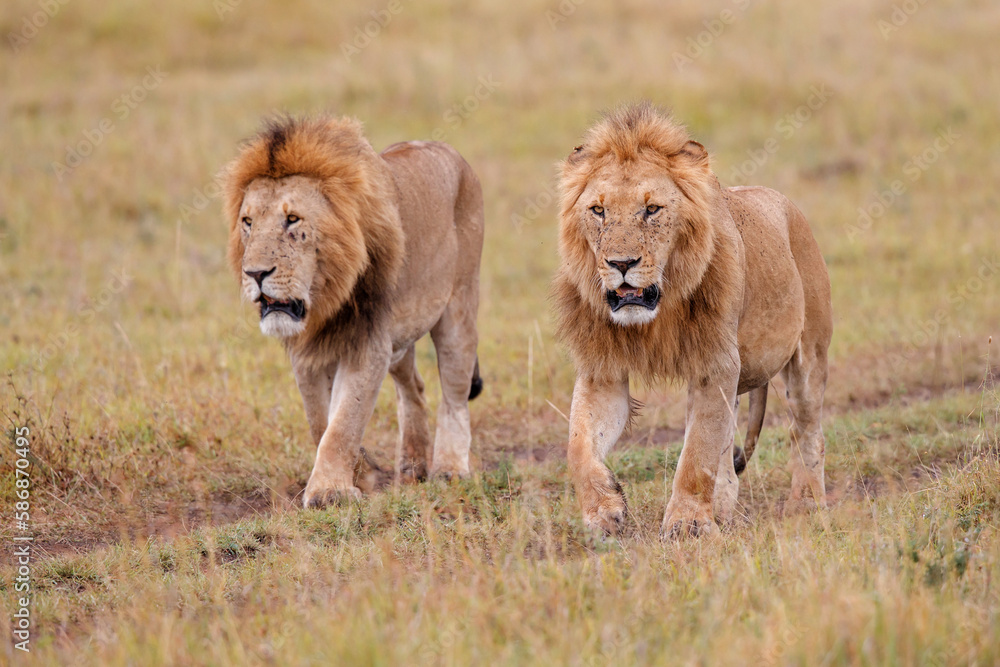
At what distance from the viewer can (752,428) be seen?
5973 mm

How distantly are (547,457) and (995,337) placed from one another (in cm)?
398

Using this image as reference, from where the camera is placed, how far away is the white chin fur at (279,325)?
492 centimetres

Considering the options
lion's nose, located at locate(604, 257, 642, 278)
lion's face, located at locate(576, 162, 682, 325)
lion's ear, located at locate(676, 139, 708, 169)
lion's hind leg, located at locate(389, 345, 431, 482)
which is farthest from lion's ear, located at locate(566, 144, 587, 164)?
lion's hind leg, located at locate(389, 345, 431, 482)

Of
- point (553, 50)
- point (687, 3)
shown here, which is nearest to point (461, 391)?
point (553, 50)

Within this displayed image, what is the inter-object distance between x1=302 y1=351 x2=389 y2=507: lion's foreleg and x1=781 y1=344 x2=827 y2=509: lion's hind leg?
2.07 m

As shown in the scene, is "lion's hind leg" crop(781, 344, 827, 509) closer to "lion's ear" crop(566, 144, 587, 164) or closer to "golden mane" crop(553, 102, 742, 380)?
"golden mane" crop(553, 102, 742, 380)

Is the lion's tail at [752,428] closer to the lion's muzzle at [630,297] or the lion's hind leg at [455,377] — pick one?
the lion's hind leg at [455,377]

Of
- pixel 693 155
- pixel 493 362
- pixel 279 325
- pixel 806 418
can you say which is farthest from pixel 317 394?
pixel 493 362

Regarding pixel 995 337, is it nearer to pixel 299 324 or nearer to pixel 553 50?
pixel 299 324

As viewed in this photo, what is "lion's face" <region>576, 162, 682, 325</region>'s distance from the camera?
424cm

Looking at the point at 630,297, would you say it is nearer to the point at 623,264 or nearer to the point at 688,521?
the point at 623,264

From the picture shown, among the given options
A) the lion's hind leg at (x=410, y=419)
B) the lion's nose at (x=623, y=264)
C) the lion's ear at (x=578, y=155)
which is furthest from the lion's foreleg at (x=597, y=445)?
the lion's hind leg at (x=410, y=419)

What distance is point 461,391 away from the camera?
21.1 ft

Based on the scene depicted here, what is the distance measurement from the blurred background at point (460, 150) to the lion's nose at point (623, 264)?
184cm
